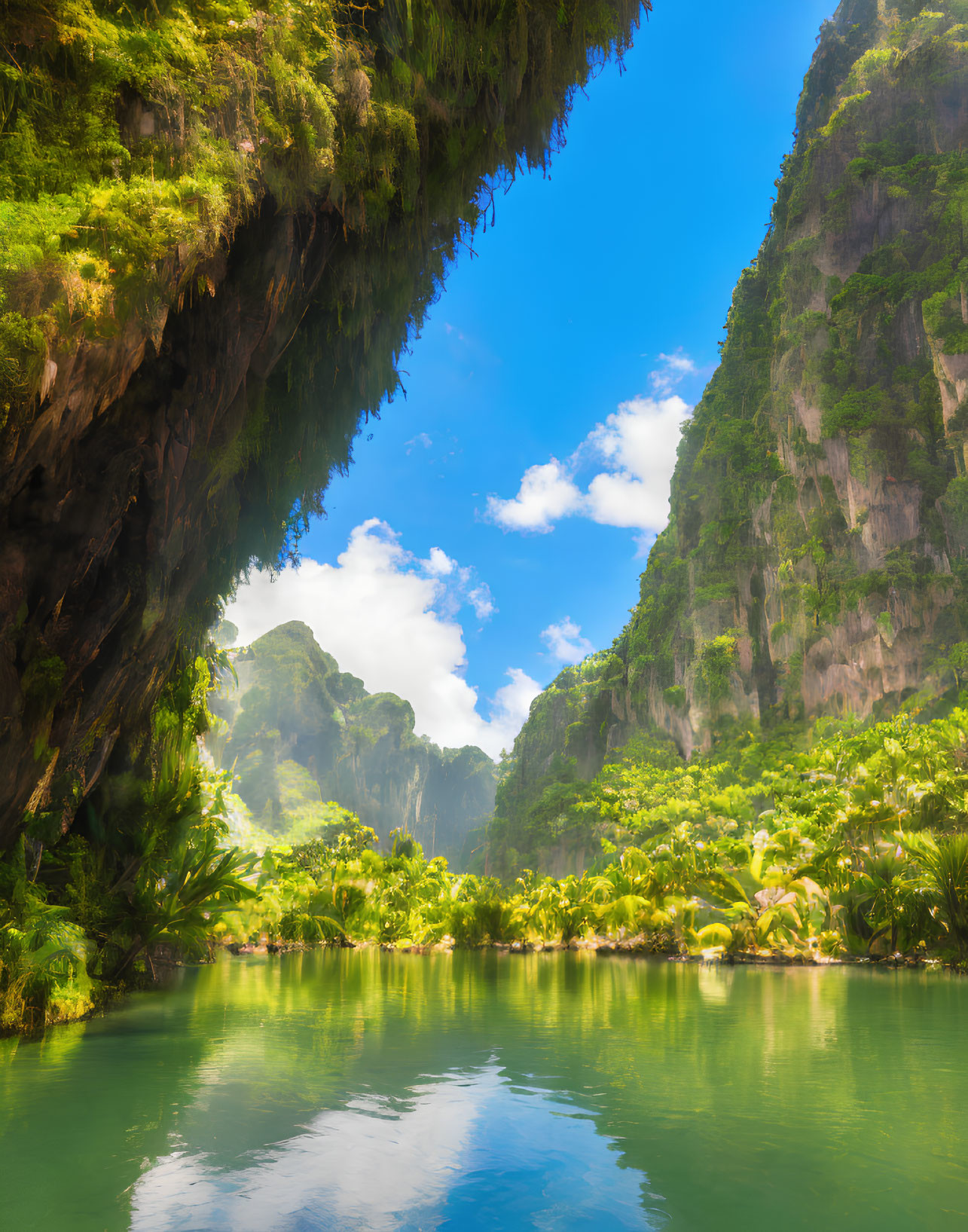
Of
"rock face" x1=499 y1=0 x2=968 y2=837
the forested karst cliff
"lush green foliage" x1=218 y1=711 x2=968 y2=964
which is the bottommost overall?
"lush green foliage" x1=218 y1=711 x2=968 y2=964

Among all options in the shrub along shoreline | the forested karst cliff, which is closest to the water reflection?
the forested karst cliff

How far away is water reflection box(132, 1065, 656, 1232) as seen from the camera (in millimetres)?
2424

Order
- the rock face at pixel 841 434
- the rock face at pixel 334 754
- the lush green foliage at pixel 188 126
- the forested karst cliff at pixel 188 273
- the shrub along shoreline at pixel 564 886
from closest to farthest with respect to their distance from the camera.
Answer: the lush green foliage at pixel 188 126
the forested karst cliff at pixel 188 273
the shrub along shoreline at pixel 564 886
the rock face at pixel 841 434
the rock face at pixel 334 754

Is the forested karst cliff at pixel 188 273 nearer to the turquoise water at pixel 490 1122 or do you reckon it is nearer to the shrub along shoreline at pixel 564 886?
the shrub along shoreline at pixel 564 886

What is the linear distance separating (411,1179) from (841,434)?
122 ft

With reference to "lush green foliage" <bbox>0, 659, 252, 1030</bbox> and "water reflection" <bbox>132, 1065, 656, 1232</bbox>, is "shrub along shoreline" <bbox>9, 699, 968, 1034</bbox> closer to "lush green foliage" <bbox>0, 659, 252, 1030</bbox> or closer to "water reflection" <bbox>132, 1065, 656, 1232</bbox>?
"lush green foliage" <bbox>0, 659, 252, 1030</bbox>

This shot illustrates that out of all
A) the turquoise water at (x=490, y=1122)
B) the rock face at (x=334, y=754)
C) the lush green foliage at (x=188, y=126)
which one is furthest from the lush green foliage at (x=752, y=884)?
the rock face at (x=334, y=754)

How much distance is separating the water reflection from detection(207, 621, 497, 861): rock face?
2911 inches

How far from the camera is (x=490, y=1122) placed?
3531 mm

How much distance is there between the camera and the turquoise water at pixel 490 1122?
2.50 metres

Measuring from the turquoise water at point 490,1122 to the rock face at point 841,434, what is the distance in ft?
90.2

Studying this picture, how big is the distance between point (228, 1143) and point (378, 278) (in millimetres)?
7630


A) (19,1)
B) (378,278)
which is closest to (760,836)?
(378,278)

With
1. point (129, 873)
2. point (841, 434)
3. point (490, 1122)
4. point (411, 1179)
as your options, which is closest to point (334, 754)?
point (841, 434)
